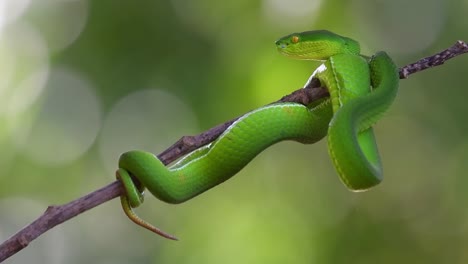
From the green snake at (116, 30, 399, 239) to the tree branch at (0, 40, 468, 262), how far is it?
0.04 metres

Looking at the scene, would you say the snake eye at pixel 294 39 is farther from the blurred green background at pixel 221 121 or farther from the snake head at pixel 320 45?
the blurred green background at pixel 221 121

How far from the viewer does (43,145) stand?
357 inches

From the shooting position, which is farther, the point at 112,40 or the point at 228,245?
the point at 112,40

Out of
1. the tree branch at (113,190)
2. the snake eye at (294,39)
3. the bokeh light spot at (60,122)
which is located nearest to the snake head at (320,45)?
the snake eye at (294,39)

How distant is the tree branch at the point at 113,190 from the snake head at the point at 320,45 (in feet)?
0.53

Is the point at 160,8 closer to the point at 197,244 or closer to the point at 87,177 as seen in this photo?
the point at 87,177

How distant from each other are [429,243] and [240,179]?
2265 mm

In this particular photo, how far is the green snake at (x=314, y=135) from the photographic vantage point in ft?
7.66

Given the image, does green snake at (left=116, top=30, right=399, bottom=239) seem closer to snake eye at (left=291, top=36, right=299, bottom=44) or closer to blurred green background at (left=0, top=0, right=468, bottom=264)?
snake eye at (left=291, top=36, right=299, bottom=44)

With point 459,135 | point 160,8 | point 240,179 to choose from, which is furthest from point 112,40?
point 459,135

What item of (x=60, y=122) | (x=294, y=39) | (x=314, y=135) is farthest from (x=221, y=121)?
(x=314, y=135)

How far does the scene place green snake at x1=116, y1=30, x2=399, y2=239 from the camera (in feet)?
7.66

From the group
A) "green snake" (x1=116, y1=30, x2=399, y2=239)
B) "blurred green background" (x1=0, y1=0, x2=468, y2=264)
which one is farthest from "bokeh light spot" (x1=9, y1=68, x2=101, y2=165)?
"green snake" (x1=116, y1=30, x2=399, y2=239)

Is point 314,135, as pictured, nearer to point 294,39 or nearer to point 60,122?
point 294,39
